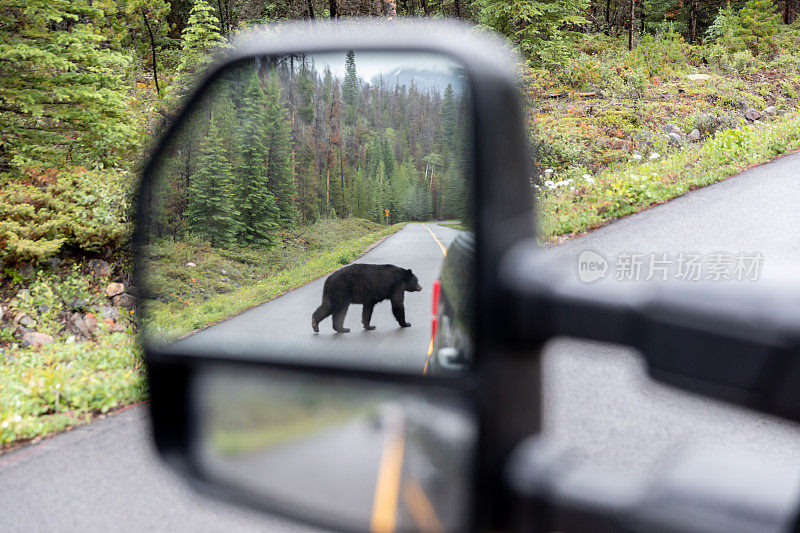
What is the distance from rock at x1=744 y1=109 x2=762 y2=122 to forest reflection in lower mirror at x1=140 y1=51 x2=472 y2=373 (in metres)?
16.6

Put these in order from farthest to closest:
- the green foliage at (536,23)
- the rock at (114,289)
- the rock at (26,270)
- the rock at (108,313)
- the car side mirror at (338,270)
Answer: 1. the green foliage at (536,23)
2. the rock at (114,289)
3. the rock at (26,270)
4. the rock at (108,313)
5. the car side mirror at (338,270)

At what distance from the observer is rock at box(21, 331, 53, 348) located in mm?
8484

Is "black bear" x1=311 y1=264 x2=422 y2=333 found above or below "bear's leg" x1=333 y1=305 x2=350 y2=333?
above

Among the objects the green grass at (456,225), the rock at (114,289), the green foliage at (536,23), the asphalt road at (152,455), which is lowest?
the rock at (114,289)

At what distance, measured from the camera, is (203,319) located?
891 millimetres

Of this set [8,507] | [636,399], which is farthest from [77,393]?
[636,399]

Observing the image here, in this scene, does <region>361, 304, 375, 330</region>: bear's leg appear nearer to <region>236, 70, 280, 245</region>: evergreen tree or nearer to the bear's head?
the bear's head

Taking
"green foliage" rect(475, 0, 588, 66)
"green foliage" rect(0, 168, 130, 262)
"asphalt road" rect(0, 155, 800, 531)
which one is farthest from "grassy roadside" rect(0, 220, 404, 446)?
"green foliage" rect(475, 0, 588, 66)

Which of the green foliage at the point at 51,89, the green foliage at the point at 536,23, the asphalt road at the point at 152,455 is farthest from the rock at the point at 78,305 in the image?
the green foliage at the point at 536,23

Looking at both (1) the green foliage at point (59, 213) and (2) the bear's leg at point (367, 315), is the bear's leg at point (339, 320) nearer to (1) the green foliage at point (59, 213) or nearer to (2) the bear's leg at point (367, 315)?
(2) the bear's leg at point (367, 315)

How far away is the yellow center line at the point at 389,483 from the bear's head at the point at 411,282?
15 cm

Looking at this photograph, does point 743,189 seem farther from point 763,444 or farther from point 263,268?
point 263,268

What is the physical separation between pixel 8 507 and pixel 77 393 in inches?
56.7

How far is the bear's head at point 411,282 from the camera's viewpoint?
69 cm
